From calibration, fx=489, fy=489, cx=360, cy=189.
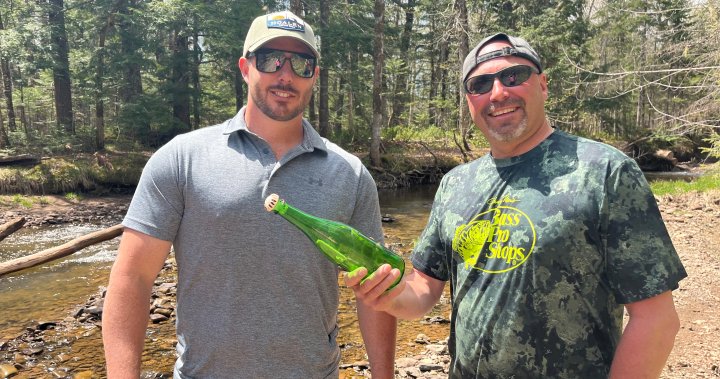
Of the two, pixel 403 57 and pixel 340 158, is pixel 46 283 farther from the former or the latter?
pixel 403 57

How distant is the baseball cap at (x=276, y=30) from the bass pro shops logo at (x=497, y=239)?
1.17m

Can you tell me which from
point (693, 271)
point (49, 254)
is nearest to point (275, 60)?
point (49, 254)

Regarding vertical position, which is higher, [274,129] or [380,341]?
[274,129]

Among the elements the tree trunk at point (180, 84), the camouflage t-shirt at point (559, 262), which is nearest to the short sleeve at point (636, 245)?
the camouflage t-shirt at point (559, 262)

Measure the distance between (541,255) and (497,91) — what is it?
0.81m

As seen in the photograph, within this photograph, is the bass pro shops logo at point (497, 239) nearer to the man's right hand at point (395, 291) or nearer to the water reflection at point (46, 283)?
the man's right hand at point (395, 291)

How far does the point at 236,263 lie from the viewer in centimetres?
213

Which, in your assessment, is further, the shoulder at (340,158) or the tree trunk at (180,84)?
the tree trunk at (180,84)

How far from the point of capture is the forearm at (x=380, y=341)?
240cm

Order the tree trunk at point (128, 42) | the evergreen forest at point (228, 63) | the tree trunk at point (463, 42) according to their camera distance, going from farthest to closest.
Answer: the tree trunk at point (463, 42) → the tree trunk at point (128, 42) → the evergreen forest at point (228, 63)

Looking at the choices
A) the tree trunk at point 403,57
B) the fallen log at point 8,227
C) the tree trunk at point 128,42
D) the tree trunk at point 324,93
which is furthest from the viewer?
the tree trunk at point 403,57

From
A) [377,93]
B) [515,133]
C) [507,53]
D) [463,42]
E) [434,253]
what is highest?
[463,42]

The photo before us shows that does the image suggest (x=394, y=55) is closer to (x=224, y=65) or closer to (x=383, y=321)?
(x=224, y=65)

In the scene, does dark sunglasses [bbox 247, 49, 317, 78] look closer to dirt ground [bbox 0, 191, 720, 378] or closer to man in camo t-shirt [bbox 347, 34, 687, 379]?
man in camo t-shirt [bbox 347, 34, 687, 379]
